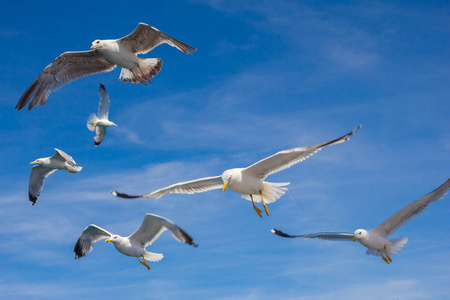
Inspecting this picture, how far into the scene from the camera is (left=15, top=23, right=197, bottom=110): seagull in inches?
516

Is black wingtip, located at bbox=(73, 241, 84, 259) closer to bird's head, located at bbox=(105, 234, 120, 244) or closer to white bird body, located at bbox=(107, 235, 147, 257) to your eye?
bird's head, located at bbox=(105, 234, 120, 244)

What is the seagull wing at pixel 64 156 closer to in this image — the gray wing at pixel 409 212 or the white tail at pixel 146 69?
the white tail at pixel 146 69

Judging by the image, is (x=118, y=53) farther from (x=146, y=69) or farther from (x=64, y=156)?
(x=64, y=156)

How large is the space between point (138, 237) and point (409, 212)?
6.51 metres

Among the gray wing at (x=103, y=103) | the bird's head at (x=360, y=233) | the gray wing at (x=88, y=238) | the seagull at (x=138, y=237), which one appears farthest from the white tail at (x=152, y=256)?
the gray wing at (x=103, y=103)

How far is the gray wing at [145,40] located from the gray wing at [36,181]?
537 cm

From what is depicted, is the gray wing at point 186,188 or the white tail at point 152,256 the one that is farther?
the white tail at point 152,256

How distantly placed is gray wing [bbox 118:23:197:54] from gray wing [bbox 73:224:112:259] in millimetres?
4836

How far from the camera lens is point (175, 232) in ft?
38.8

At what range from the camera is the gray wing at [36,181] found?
16.3 metres

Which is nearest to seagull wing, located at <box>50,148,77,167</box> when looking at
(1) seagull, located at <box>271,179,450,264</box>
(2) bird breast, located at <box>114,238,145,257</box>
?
(2) bird breast, located at <box>114,238,145,257</box>

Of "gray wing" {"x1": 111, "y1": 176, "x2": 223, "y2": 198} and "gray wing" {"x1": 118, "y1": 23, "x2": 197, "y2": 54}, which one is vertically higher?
"gray wing" {"x1": 118, "y1": 23, "x2": 197, "y2": 54}

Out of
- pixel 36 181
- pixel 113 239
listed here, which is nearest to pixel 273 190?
pixel 113 239

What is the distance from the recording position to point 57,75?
14570mm
